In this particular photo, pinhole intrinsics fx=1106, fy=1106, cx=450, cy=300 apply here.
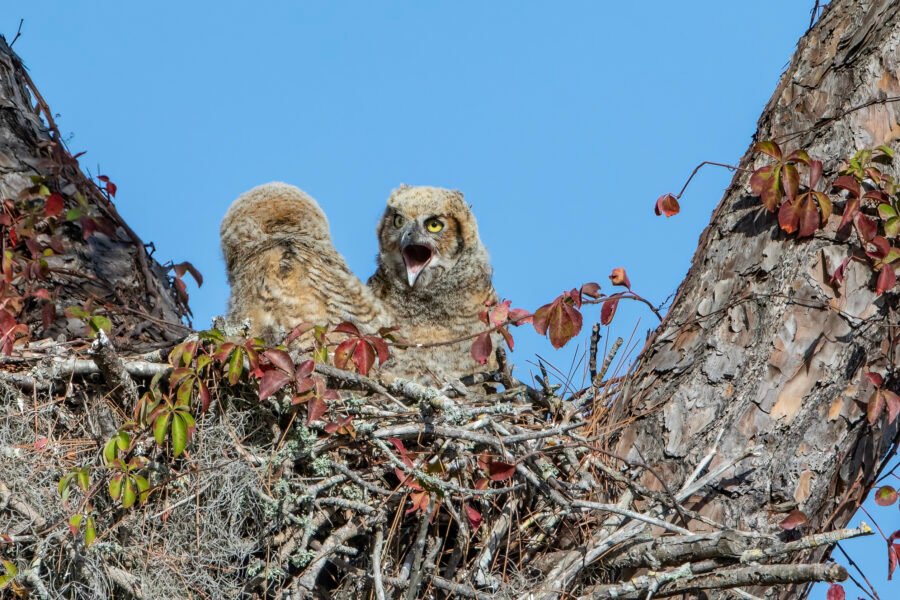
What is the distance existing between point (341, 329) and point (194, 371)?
49 centimetres

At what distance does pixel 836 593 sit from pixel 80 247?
3.16 m

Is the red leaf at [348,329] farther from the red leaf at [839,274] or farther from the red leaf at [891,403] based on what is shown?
the red leaf at [891,403]

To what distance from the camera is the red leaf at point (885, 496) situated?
333 centimetres

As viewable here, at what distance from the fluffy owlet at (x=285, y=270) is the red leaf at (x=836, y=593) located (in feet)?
6.60

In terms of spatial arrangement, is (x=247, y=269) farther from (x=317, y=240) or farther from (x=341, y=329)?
(x=341, y=329)

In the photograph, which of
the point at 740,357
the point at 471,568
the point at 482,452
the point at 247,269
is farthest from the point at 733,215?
the point at 247,269

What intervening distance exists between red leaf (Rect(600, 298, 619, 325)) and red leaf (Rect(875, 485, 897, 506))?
0.97 metres

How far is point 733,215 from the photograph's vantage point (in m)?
3.52

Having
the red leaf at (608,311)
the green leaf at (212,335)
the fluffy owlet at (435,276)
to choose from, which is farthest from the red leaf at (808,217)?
Result: the fluffy owlet at (435,276)

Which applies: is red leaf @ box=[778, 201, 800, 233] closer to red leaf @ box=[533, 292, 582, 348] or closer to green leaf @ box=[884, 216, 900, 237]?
green leaf @ box=[884, 216, 900, 237]

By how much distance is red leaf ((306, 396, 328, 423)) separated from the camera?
10.6ft

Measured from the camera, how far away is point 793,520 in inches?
120

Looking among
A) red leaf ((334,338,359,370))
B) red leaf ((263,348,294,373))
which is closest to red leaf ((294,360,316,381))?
red leaf ((263,348,294,373))

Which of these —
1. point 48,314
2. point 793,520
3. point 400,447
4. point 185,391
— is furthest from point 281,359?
point 793,520
